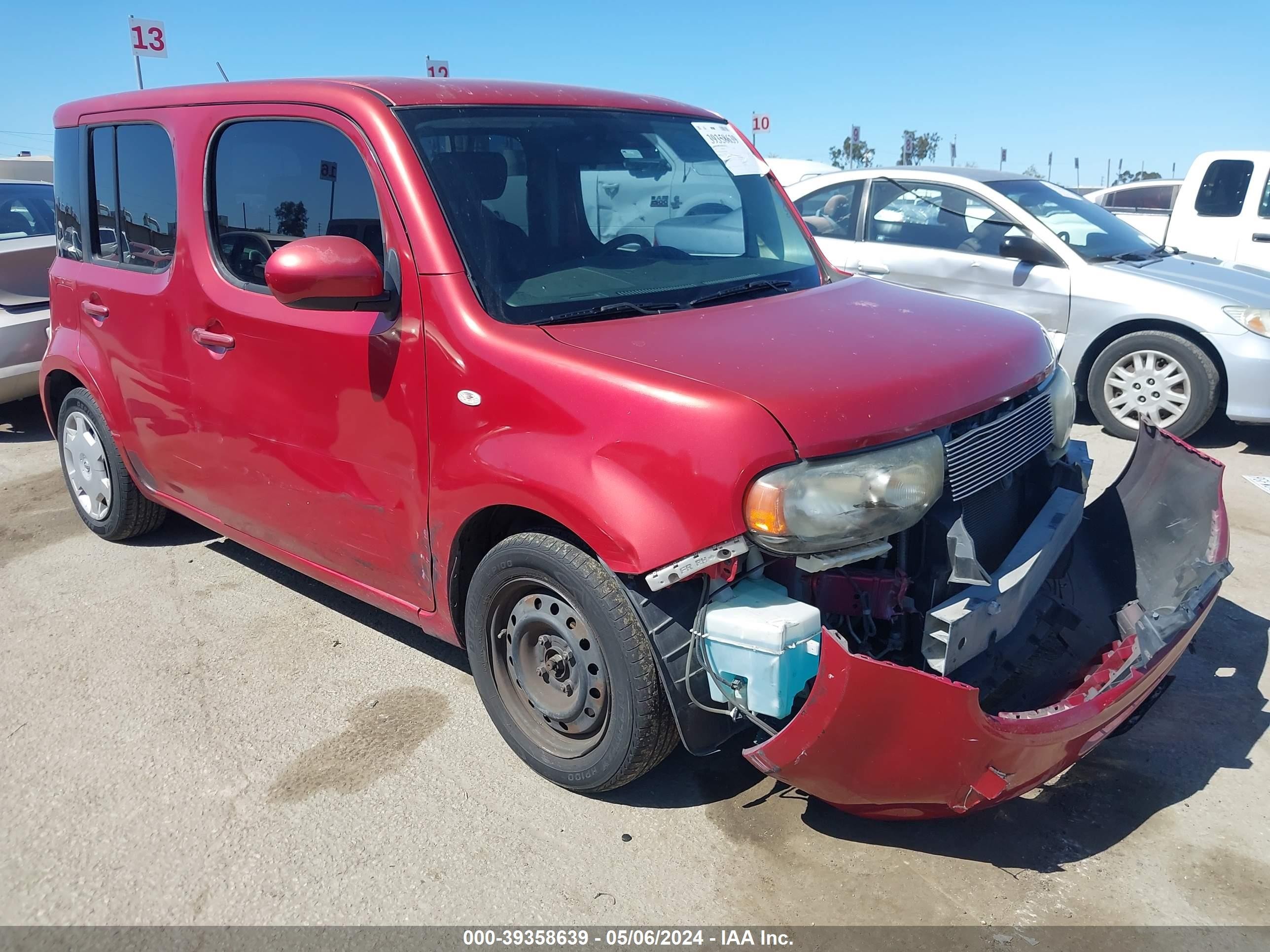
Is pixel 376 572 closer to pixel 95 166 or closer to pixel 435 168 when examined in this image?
pixel 435 168

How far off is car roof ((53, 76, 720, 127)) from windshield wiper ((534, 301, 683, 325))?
844 millimetres

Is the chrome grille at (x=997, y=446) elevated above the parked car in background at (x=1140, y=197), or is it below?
below

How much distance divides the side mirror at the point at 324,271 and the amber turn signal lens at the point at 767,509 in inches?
51.8

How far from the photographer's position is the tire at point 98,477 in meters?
4.50

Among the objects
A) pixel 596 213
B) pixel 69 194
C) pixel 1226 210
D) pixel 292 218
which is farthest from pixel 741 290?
pixel 1226 210

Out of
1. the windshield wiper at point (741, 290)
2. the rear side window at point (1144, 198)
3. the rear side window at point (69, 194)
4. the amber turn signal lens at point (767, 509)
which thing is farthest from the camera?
the rear side window at point (1144, 198)

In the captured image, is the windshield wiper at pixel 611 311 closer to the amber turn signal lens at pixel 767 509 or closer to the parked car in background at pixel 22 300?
the amber turn signal lens at pixel 767 509

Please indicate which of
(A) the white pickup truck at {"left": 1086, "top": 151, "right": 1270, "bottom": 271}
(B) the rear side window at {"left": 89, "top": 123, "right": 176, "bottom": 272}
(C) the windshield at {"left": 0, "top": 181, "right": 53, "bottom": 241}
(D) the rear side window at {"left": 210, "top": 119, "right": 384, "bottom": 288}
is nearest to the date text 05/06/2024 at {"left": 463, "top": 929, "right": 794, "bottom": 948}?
(D) the rear side window at {"left": 210, "top": 119, "right": 384, "bottom": 288}

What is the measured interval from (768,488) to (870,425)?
312 millimetres

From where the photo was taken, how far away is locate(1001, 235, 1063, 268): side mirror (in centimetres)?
636

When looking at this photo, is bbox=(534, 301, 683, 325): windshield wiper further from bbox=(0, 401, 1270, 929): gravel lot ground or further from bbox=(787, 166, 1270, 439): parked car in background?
bbox=(787, 166, 1270, 439): parked car in background

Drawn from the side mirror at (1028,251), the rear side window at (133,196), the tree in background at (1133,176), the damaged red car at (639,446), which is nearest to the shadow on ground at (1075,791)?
Answer: the damaged red car at (639,446)

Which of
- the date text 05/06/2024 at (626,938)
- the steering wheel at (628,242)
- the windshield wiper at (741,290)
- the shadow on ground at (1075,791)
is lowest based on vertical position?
the date text 05/06/2024 at (626,938)

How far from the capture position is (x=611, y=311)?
2.77m
